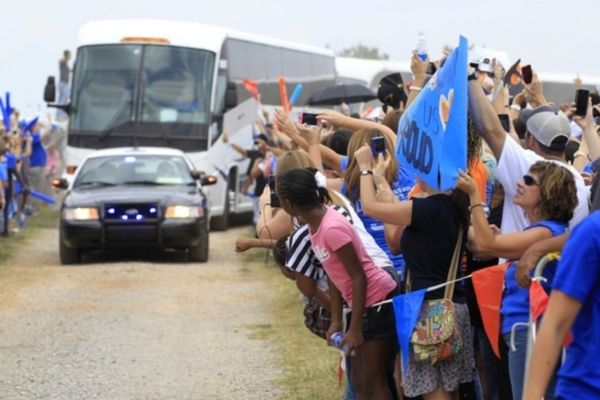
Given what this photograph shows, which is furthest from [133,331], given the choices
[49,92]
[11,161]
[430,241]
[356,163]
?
[49,92]

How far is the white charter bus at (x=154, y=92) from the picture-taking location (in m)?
26.3

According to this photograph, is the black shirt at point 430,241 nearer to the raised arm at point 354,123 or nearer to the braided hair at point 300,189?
the braided hair at point 300,189

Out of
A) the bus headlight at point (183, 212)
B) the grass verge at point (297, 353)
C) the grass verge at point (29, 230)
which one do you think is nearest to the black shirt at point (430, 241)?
the grass verge at point (297, 353)

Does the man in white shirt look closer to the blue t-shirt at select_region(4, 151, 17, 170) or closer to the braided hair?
the braided hair

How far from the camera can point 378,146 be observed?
7.49m

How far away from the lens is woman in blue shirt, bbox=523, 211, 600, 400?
4.21m

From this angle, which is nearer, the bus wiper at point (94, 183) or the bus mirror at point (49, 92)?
the bus wiper at point (94, 183)

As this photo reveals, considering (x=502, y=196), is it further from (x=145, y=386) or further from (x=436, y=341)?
(x=145, y=386)

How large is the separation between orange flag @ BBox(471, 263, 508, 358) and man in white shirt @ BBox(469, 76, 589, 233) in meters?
0.31

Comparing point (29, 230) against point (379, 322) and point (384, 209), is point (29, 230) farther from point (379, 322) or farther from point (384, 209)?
point (384, 209)

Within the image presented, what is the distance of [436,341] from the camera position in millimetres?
6750

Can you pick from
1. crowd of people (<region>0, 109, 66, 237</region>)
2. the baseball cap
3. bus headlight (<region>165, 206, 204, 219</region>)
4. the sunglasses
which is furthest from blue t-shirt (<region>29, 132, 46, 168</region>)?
the sunglasses

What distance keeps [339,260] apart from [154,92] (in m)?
19.7

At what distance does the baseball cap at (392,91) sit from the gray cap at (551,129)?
276cm
